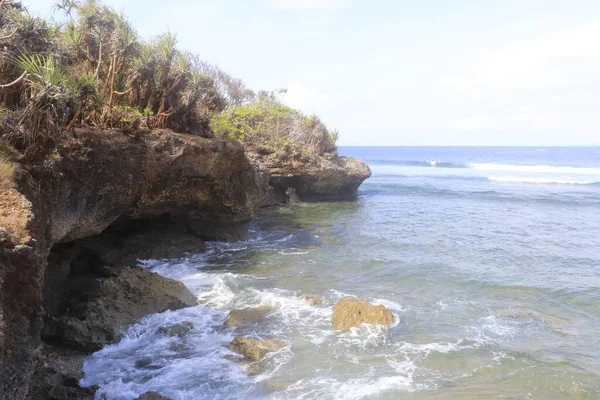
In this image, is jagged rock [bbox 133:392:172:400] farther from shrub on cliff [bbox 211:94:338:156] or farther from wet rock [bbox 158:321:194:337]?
shrub on cliff [bbox 211:94:338:156]

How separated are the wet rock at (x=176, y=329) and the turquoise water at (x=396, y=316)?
19 cm

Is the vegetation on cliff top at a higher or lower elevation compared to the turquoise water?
higher

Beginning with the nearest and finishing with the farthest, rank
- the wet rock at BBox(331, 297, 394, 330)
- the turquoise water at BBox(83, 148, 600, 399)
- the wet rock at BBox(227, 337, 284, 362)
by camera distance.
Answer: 1. the turquoise water at BBox(83, 148, 600, 399)
2. the wet rock at BBox(227, 337, 284, 362)
3. the wet rock at BBox(331, 297, 394, 330)

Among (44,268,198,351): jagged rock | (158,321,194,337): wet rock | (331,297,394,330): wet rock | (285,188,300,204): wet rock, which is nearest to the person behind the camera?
(44,268,198,351): jagged rock

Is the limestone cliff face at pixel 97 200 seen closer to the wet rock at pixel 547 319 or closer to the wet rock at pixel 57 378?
the wet rock at pixel 57 378

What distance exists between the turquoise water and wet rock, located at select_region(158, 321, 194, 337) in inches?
7.3

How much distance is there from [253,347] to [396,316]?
366 cm

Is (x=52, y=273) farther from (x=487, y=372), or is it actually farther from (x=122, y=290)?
(x=487, y=372)

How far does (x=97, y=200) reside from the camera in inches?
430

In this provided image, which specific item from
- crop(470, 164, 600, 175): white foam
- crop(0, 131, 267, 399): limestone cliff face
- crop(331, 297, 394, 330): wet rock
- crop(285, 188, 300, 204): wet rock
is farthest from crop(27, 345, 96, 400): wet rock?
crop(470, 164, 600, 175): white foam

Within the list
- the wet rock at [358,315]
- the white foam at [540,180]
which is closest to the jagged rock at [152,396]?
the wet rock at [358,315]

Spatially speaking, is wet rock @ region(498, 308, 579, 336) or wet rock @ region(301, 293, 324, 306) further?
wet rock @ region(301, 293, 324, 306)

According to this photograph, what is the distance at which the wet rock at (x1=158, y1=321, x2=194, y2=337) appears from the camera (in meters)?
9.12

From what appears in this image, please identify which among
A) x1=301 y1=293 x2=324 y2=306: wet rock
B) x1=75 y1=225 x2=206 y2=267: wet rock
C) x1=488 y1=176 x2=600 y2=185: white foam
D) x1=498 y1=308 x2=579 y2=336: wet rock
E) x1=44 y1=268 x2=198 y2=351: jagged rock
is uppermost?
x1=488 y1=176 x2=600 y2=185: white foam
